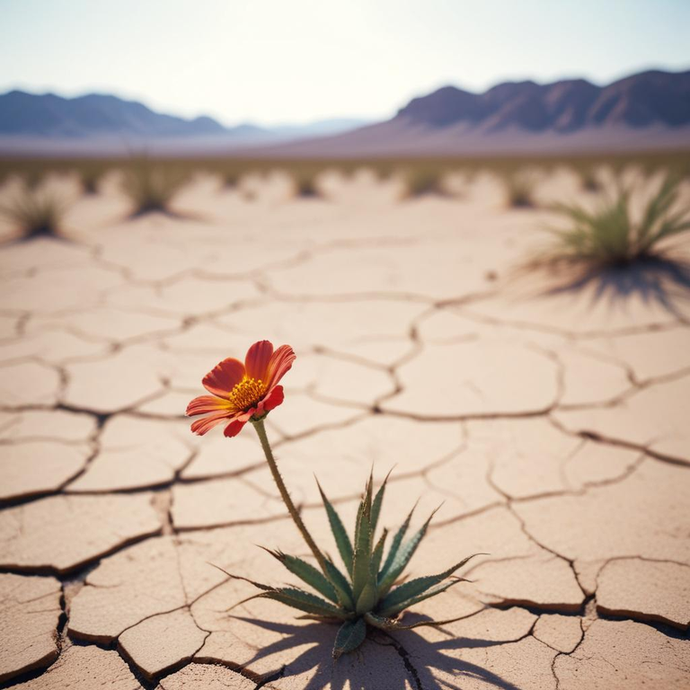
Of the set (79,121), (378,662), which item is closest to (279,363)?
(378,662)

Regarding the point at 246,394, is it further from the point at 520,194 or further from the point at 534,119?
the point at 534,119

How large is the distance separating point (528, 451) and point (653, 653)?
0.68 metres

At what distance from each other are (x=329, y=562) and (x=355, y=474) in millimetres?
544

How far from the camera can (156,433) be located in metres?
1.67

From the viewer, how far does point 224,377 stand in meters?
0.86

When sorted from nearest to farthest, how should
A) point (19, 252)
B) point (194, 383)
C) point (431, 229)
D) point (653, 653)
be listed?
point (653, 653) → point (194, 383) → point (19, 252) → point (431, 229)

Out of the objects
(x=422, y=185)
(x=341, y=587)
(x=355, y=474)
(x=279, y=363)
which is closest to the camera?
(x=279, y=363)

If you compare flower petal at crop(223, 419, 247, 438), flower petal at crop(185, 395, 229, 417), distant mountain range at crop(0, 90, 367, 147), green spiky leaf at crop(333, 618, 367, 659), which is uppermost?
distant mountain range at crop(0, 90, 367, 147)

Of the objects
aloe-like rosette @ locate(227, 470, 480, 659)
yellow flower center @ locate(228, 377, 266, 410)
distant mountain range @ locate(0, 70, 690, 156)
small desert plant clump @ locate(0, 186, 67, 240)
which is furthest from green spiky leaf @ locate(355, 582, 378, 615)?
distant mountain range @ locate(0, 70, 690, 156)

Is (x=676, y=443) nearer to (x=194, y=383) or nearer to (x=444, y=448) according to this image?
(x=444, y=448)

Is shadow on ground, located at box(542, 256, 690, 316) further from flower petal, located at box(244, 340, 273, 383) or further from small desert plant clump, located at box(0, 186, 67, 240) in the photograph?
small desert plant clump, located at box(0, 186, 67, 240)

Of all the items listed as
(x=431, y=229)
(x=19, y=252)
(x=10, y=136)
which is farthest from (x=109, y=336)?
(x=10, y=136)

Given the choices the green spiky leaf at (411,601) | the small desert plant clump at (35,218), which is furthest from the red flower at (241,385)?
the small desert plant clump at (35,218)

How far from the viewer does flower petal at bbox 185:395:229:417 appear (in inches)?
31.0
